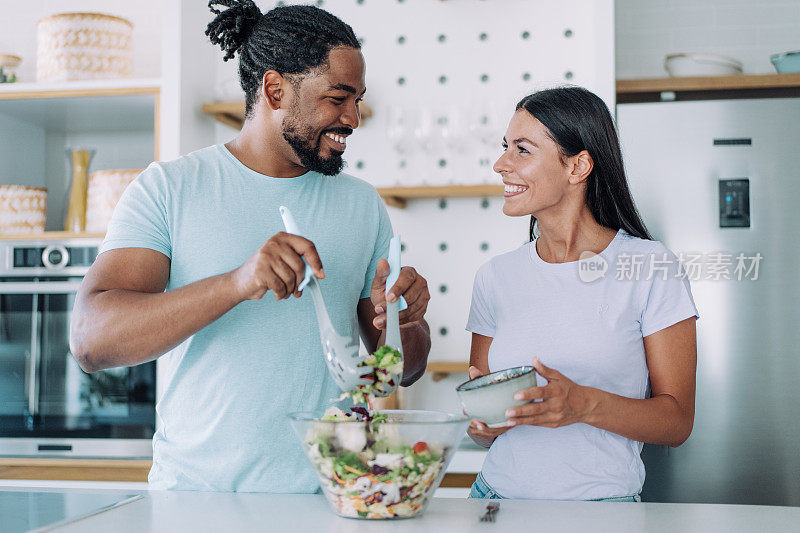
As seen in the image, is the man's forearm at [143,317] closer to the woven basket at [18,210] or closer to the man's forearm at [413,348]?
the man's forearm at [413,348]

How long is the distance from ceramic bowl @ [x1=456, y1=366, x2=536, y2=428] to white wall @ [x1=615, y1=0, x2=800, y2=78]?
211cm

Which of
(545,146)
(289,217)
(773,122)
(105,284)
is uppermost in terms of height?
(773,122)

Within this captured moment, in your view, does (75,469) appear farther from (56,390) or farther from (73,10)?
(73,10)

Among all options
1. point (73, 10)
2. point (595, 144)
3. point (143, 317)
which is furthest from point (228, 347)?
point (73, 10)

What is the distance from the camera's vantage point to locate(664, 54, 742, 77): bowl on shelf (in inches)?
98.8

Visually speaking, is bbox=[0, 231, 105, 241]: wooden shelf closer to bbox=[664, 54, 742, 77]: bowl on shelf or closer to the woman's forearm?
the woman's forearm

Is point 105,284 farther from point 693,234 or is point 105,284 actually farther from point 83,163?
point 693,234

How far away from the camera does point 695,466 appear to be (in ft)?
7.64

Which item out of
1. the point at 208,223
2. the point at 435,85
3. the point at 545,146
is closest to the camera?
the point at 208,223

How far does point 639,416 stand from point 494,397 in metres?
0.31

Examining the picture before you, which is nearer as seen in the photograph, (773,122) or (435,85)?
(773,122)

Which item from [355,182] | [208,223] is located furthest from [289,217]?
[355,182]

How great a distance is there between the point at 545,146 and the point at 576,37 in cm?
130

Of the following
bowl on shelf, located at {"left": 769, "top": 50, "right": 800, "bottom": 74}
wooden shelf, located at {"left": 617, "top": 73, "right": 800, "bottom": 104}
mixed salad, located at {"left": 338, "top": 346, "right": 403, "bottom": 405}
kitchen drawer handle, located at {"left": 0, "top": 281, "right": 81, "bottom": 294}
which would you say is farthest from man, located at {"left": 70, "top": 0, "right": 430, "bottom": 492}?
bowl on shelf, located at {"left": 769, "top": 50, "right": 800, "bottom": 74}
